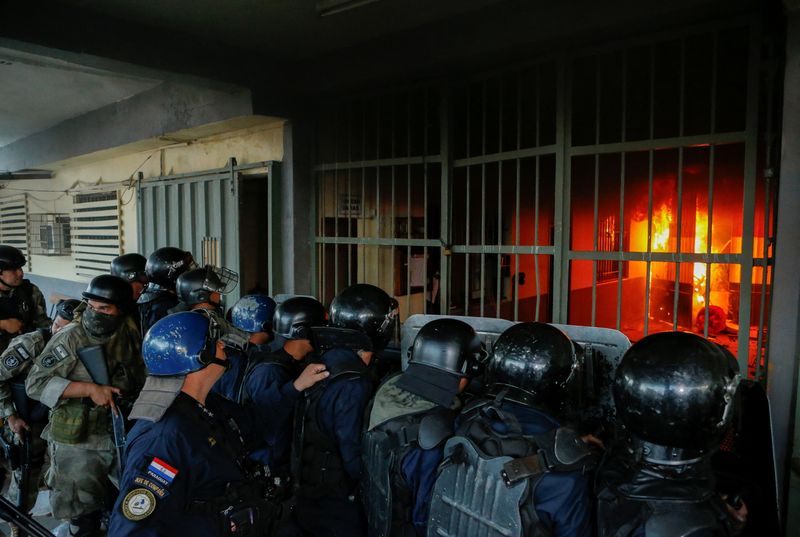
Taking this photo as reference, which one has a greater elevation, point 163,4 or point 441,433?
point 163,4

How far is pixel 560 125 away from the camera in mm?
4051

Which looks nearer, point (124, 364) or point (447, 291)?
point (124, 364)

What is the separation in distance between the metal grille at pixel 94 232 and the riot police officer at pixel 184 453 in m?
7.08

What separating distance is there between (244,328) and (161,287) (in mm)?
1718

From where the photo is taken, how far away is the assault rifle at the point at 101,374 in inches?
133

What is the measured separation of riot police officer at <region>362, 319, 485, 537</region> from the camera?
7.68 feet

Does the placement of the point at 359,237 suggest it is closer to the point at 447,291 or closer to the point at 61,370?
the point at 447,291

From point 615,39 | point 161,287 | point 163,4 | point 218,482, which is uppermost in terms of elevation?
point 163,4

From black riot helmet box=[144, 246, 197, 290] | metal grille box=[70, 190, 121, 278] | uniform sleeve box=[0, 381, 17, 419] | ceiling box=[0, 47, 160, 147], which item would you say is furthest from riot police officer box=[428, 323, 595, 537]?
metal grille box=[70, 190, 121, 278]

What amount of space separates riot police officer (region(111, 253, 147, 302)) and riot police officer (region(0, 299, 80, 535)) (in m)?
1.30

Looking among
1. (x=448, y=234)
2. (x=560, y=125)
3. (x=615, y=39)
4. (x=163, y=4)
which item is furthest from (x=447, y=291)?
(x=163, y=4)

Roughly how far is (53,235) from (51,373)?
8102 mm

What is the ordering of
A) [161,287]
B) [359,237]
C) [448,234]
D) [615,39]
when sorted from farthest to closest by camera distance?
[359,237], [161,287], [448,234], [615,39]

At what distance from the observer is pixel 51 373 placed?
344cm
